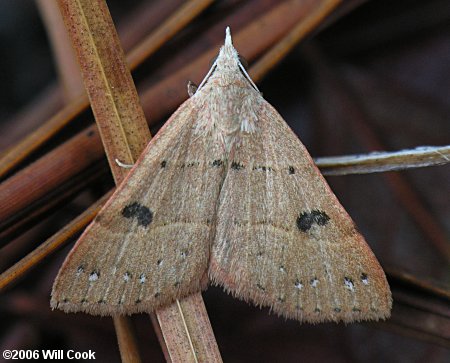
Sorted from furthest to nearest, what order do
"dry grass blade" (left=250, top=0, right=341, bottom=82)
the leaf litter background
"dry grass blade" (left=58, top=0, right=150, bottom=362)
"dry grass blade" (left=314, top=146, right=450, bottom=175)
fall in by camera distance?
the leaf litter background
"dry grass blade" (left=250, top=0, right=341, bottom=82)
"dry grass blade" (left=314, top=146, right=450, bottom=175)
"dry grass blade" (left=58, top=0, right=150, bottom=362)

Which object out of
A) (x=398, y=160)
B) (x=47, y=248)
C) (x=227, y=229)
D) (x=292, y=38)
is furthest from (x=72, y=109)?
(x=398, y=160)

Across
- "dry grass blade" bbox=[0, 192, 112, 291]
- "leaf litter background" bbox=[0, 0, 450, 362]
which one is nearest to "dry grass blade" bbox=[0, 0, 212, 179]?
"leaf litter background" bbox=[0, 0, 450, 362]

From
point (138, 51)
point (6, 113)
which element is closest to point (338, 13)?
point (138, 51)

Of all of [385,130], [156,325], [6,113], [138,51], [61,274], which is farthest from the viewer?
[6,113]

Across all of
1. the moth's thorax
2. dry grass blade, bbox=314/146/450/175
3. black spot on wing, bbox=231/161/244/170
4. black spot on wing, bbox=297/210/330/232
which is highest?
the moth's thorax

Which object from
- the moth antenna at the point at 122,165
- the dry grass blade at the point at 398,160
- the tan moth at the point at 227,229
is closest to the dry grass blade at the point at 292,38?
the tan moth at the point at 227,229

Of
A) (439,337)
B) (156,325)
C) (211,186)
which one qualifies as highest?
(211,186)

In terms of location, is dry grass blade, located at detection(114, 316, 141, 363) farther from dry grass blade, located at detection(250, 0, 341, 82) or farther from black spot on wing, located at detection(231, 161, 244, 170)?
dry grass blade, located at detection(250, 0, 341, 82)

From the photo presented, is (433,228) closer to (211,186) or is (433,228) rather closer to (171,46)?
(211,186)
